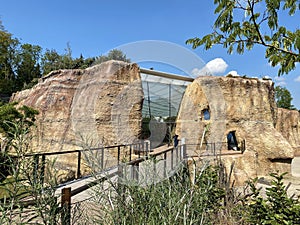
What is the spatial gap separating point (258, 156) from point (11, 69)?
68.1ft

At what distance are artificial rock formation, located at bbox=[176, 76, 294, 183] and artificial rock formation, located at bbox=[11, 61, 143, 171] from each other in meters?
3.16

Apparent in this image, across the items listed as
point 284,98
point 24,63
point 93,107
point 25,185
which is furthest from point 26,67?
point 284,98

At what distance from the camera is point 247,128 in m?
10.6

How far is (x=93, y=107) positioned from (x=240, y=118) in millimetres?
7142

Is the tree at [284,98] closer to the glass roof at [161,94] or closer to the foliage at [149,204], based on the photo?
the glass roof at [161,94]

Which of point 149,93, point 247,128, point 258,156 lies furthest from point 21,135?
point 149,93

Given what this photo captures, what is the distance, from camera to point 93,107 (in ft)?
30.2

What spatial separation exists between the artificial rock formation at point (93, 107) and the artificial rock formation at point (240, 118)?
3158 mm

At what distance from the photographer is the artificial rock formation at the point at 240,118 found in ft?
31.1

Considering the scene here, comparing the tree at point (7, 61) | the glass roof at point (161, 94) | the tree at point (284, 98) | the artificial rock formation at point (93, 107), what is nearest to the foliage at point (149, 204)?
the artificial rock formation at point (93, 107)

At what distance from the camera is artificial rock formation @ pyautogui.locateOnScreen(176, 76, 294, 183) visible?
9469 mm

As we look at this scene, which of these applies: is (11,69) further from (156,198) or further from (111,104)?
(156,198)

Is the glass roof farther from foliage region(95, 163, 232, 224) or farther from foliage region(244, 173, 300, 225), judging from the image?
foliage region(95, 163, 232, 224)

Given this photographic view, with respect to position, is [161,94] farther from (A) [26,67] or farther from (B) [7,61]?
(B) [7,61]
